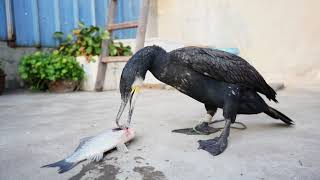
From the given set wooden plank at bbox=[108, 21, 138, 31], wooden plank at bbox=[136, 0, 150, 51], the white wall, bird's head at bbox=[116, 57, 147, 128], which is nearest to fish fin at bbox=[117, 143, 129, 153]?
bird's head at bbox=[116, 57, 147, 128]

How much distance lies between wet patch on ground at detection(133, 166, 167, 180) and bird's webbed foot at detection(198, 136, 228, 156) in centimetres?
33

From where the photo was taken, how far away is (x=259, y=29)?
594 cm

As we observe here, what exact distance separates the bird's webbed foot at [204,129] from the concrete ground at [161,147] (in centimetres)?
8

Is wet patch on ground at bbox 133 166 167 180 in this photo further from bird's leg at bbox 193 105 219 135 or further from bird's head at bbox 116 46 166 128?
bird's leg at bbox 193 105 219 135

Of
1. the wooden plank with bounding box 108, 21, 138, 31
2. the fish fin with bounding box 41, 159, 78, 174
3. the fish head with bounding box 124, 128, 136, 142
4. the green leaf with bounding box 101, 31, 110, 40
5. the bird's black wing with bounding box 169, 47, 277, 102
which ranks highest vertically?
the wooden plank with bounding box 108, 21, 138, 31

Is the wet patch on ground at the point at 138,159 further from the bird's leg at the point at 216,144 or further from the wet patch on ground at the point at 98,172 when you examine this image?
the bird's leg at the point at 216,144

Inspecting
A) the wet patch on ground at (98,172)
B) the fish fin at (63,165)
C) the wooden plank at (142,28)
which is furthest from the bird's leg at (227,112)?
the wooden plank at (142,28)

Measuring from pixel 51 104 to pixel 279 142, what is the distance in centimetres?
238

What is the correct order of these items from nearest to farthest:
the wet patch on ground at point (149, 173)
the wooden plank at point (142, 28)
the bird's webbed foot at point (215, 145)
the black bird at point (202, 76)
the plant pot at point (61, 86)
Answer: the wet patch on ground at point (149, 173) < the bird's webbed foot at point (215, 145) < the black bird at point (202, 76) < the wooden plank at point (142, 28) < the plant pot at point (61, 86)

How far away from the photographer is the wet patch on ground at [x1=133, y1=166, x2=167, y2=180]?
4.62 feet

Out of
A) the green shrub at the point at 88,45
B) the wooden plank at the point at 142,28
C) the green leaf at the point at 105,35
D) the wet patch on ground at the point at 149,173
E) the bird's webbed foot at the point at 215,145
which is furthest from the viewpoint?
the green shrub at the point at 88,45

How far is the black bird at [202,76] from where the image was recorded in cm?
177

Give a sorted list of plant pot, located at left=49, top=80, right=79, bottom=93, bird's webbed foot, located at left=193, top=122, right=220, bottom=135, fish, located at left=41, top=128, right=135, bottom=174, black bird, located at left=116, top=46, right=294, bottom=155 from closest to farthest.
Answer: fish, located at left=41, top=128, right=135, bottom=174
black bird, located at left=116, top=46, right=294, bottom=155
bird's webbed foot, located at left=193, top=122, right=220, bottom=135
plant pot, located at left=49, top=80, right=79, bottom=93

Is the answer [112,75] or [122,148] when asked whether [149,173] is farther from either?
[112,75]
